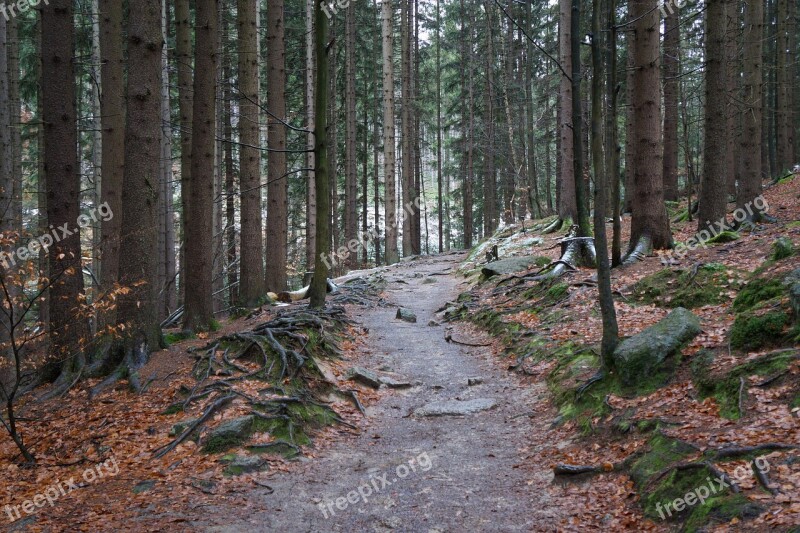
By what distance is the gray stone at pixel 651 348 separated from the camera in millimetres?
5801

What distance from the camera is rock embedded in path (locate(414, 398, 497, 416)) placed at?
7.07 metres

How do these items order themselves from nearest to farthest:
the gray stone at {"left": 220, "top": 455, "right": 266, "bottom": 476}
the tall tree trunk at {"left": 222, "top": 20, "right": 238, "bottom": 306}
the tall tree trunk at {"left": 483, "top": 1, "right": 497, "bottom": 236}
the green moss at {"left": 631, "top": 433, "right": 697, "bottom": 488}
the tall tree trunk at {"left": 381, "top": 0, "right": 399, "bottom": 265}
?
the green moss at {"left": 631, "top": 433, "right": 697, "bottom": 488}, the gray stone at {"left": 220, "top": 455, "right": 266, "bottom": 476}, the tall tree trunk at {"left": 222, "top": 20, "right": 238, "bottom": 306}, the tall tree trunk at {"left": 381, "top": 0, "right": 399, "bottom": 265}, the tall tree trunk at {"left": 483, "top": 1, "right": 497, "bottom": 236}

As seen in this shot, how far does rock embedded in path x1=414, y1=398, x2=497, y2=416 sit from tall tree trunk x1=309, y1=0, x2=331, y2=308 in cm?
390

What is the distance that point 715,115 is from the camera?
10.7 metres

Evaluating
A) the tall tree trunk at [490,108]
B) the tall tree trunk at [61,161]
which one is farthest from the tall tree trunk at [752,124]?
the tall tree trunk at [61,161]

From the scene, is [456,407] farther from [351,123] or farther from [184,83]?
[351,123]

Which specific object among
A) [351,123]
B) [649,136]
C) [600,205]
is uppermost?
[351,123]

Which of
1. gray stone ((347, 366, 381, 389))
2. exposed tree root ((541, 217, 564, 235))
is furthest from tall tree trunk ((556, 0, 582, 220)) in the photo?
gray stone ((347, 366, 381, 389))

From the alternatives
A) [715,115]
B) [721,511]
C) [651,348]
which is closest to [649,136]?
[715,115]

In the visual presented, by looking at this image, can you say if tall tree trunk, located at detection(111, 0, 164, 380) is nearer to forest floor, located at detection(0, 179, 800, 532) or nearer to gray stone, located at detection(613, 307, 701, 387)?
forest floor, located at detection(0, 179, 800, 532)

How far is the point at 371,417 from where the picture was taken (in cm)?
713

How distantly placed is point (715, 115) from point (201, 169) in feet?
33.3

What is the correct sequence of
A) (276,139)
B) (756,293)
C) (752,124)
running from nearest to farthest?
(756,293), (276,139), (752,124)

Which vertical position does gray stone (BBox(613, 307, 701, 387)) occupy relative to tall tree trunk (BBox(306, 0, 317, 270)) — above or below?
below
